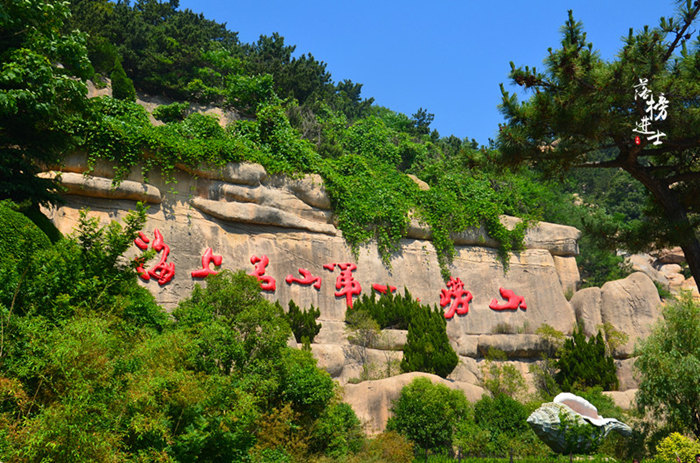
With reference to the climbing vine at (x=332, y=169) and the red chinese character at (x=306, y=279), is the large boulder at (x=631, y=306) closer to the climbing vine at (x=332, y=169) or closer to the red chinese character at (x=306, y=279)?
the climbing vine at (x=332, y=169)

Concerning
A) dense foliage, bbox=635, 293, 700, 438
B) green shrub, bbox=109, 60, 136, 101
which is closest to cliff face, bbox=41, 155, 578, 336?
dense foliage, bbox=635, 293, 700, 438

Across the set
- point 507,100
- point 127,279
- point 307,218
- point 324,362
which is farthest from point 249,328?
point 307,218

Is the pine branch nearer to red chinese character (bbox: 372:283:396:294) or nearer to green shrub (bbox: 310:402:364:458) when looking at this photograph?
green shrub (bbox: 310:402:364:458)

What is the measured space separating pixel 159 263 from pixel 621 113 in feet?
30.5

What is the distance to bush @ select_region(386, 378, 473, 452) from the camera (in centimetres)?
1145

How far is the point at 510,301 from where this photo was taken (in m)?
17.6

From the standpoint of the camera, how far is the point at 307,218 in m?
15.9

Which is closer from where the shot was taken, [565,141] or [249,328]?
[565,141]

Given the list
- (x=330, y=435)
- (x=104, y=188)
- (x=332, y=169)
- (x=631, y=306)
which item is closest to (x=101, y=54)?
(x=332, y=169)

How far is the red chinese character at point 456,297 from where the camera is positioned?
1670cm

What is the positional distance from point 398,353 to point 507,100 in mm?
7797

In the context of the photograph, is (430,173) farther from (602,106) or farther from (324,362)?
(602,106)

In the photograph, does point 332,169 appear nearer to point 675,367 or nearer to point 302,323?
point 302,323

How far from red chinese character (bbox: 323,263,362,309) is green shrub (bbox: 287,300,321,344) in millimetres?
1649
